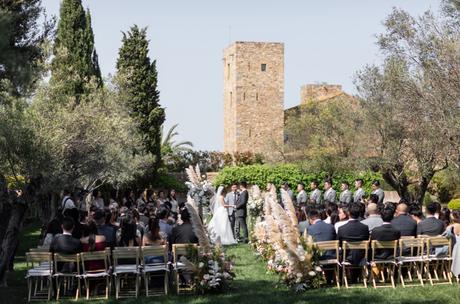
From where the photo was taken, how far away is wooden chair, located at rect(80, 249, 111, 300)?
13281 millimetres

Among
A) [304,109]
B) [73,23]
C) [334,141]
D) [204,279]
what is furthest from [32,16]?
[304,109]

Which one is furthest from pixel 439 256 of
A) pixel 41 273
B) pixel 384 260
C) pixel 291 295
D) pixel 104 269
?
pixel 41 273

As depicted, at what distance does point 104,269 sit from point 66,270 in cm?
66

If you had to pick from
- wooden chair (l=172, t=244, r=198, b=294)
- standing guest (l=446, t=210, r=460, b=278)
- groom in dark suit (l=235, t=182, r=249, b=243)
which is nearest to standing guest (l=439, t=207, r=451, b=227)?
standing guest (l=446, t=210, r=460, b=278)

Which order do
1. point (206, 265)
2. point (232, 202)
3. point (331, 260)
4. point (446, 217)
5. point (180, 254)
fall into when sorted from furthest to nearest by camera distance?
1. point (232, 202)
2. point (446, 217)
3. point (180, 254)
4. point (331, 260)
5. point (206, 265)

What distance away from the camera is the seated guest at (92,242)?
13.8 metres

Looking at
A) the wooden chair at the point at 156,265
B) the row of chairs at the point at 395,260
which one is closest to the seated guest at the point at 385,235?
the row of chairs at the point at 395,260

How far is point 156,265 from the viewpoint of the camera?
13898 millimetres

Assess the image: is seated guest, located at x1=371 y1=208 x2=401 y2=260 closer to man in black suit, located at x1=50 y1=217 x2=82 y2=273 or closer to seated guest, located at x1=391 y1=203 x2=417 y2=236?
seated guest, located at x1=391 y1=203 x2=417 y2=236

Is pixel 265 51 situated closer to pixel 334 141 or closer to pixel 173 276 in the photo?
pixel 334 141

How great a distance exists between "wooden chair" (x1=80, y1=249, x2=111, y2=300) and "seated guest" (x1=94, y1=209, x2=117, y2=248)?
64 centimetres

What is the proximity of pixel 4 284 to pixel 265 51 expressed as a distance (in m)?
57.1

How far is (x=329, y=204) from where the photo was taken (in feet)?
60.1

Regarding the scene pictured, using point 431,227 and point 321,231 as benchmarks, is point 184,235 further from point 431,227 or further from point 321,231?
point 431,227
